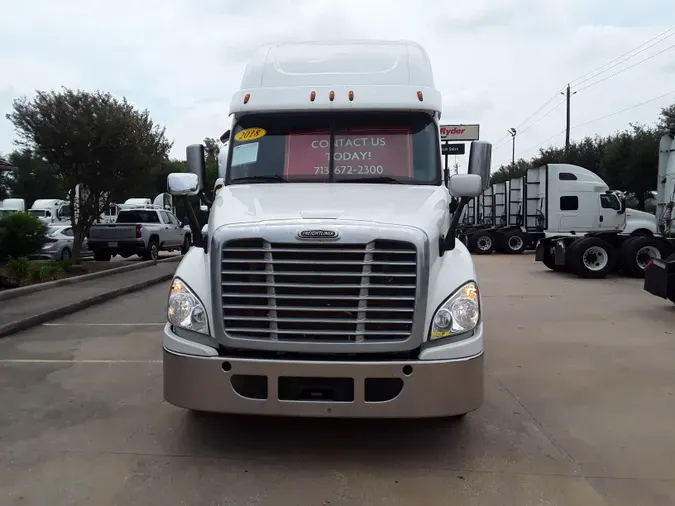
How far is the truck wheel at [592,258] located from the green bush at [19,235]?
13212 mm

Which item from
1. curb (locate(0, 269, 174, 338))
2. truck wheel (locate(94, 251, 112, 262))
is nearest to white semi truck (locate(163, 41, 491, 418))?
curb (locate(0, 269, 174, 338))

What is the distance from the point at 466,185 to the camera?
5.35 metres

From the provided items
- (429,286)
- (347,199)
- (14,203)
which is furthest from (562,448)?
(14,203)

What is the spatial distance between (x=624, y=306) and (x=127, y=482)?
10.2 meters

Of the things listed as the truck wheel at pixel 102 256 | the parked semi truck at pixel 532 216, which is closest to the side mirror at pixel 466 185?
the parked semi truck at pixel 532 216

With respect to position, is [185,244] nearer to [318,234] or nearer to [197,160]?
[197,160]

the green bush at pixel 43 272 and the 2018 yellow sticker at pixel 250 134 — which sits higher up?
the 2018 yellow sticker at pixel 250 134

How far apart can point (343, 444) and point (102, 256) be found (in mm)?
17685

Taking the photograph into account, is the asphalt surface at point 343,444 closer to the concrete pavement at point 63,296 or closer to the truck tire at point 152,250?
the concrete pavement at point 63,296

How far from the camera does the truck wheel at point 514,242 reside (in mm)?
27438

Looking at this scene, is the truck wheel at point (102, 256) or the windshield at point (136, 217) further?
the windshield at point (136, 217)

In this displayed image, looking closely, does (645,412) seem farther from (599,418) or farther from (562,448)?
(562,448)

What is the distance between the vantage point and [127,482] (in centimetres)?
412

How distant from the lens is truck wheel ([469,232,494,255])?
91.2 ft
